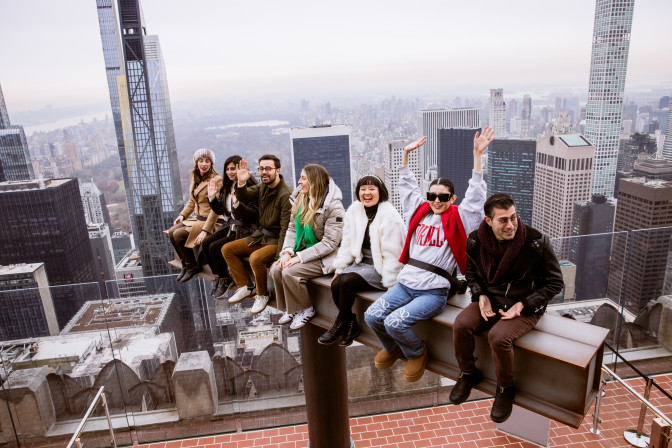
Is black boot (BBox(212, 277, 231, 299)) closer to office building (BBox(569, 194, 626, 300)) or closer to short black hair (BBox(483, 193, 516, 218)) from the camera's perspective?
short black hair (BBox(483, 193, 516, 218))

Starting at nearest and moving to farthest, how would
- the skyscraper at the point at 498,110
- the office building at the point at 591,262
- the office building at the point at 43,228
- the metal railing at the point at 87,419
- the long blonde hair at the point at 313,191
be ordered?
the long blonde hair at the point at 313,191
the metal railing at the point at 87,419
the office building at the point at 591,262
the office building at the point at 43,228
the skyscraper at the point at 498,110

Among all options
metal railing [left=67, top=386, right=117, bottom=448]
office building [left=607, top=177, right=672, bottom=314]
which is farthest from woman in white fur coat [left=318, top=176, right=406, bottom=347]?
office building [left=607, top=177, right=672, bottom=314]

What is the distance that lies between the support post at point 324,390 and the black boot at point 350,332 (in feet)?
3.22

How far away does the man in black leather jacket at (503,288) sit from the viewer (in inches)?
93.3

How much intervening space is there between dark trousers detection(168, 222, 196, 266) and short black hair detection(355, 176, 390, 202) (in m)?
2.15

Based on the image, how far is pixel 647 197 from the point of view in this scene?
110 feet

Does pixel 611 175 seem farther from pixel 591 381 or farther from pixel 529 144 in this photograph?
pixel 591 381

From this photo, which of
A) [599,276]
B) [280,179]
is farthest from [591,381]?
[599,276]

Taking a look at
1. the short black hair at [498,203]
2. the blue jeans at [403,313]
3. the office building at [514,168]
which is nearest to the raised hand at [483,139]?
the short black hair at [498,203]

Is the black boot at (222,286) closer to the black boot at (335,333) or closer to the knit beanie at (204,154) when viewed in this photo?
the knit beanie at (204,154)

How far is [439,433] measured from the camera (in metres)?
4.93

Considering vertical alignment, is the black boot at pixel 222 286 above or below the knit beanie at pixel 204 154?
below

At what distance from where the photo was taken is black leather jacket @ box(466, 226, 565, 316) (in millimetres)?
2393

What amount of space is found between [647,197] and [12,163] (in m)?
62.9
